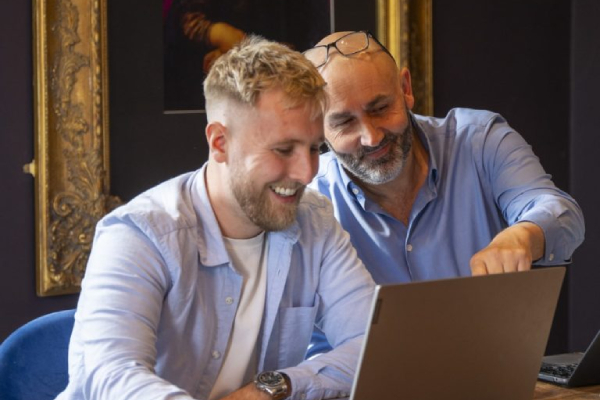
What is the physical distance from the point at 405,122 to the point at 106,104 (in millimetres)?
1011

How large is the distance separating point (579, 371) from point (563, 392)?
0.05 metres

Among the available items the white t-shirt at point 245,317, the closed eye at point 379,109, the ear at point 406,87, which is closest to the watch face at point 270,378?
the white t-shirt at point 245,317

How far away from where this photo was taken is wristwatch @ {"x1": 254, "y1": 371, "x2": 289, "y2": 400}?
1719 millimetres

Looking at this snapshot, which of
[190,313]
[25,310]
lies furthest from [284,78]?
[25,310]

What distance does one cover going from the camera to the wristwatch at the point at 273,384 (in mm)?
1719

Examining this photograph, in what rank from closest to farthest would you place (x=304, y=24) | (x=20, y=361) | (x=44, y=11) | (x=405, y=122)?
1. (x=20, y=361)
2. (x=405, y=122)
3. (x=44, y=11)
4. (x=304, y=24)

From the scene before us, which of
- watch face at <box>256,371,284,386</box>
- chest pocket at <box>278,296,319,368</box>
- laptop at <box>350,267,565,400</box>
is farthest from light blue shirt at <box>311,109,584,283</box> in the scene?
laptop at <box>350,267,565,400</box>

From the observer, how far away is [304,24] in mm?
3391

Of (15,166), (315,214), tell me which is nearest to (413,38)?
(15,166)

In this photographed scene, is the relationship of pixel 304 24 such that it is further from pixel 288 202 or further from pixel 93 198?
pixel 288 202

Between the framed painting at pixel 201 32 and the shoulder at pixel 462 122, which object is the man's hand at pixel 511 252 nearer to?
the shoulder at pixel 462 122

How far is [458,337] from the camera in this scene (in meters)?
1.42

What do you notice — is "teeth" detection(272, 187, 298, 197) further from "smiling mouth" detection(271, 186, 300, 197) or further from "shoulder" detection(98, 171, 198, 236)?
"shoulder" detection(98, 171, 198, 236)

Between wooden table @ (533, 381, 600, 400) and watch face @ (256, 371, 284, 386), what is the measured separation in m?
0.47
